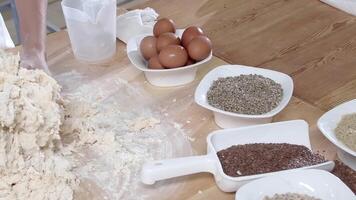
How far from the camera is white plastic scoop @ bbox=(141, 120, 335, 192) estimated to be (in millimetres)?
1023

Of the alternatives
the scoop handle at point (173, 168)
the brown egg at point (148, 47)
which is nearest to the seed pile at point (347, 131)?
the scoop handle at point (173, 168)

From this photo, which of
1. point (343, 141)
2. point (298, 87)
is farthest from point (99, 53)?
point (343, 141)

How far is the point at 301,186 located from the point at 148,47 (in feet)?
1.94

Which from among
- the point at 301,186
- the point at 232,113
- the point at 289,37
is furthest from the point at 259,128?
the point at 289,37

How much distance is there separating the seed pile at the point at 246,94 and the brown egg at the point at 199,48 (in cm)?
9

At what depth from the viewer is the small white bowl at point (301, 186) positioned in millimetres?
971

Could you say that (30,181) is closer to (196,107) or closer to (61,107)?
(61,107)

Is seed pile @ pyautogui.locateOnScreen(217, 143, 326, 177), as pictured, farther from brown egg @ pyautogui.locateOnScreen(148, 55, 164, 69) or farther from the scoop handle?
brown egg @ pyautogui.locateOnScreen(148, 55, 164, 69)

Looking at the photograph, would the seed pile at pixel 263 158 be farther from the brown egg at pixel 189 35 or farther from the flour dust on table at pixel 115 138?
the brown egg at pixel 189 35

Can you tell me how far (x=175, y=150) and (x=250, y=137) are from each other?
18 cm

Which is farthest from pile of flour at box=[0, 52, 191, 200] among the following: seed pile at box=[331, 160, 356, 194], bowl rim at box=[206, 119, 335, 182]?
seed pile at box=[331, 160, 356, 194]

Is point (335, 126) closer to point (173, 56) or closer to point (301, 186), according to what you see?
point (301, 186)

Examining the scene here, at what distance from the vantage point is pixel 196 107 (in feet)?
4.31

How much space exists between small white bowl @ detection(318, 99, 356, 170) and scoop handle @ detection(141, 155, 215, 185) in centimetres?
26
